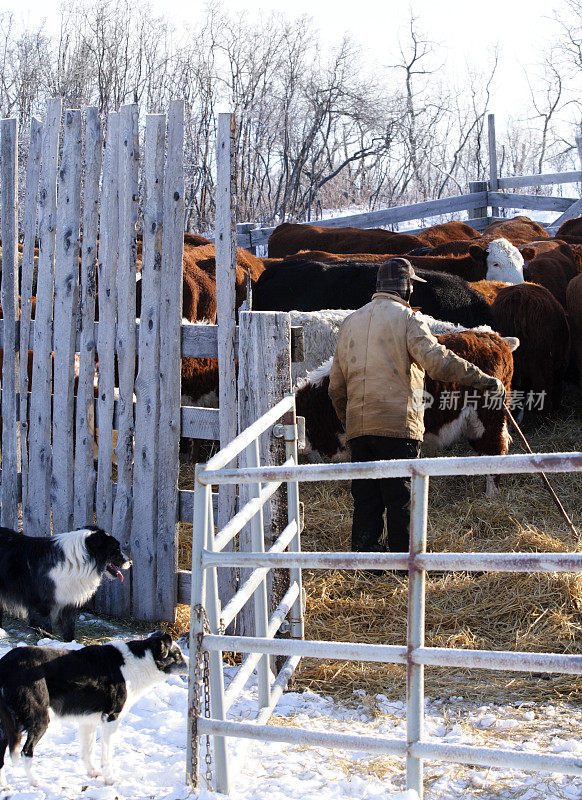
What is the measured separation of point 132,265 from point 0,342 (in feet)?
4.21

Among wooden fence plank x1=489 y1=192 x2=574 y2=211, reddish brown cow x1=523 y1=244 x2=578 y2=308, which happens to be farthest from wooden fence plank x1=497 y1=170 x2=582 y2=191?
reddish brown cow x1=523 y1=244 x2=578 y2=308

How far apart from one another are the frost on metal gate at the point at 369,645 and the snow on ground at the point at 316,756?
189 mm

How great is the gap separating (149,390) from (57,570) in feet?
3.49

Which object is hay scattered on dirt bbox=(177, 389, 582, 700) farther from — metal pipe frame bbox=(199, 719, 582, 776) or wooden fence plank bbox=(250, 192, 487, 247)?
wooden fence plank bbox=(250, 192, 487, 247)

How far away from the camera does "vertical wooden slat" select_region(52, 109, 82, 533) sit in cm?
483

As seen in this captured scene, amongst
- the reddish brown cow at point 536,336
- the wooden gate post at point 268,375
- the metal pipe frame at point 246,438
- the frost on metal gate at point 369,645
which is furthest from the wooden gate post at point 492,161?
the frost on metal gate at point 369,645

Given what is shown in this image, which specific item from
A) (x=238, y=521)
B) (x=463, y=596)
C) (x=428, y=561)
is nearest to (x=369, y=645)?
(x=428, y=561)

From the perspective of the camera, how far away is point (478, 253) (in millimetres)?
11281

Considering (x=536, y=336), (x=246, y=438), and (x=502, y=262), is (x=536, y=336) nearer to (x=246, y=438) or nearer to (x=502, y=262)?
(x=502, y=262)

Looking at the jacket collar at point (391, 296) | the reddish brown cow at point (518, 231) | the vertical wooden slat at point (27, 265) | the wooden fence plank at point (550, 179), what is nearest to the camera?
the vertical wooden slat at point (27, 265)

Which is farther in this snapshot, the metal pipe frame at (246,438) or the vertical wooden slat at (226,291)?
the vertical wooden slat at (226,291)

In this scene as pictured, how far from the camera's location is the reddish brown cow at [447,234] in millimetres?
14508

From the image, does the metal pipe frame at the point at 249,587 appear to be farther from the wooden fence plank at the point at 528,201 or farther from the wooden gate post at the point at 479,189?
the wooden gate post at the point at 479,189

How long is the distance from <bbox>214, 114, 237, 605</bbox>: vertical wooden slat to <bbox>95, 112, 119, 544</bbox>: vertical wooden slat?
71 cm
